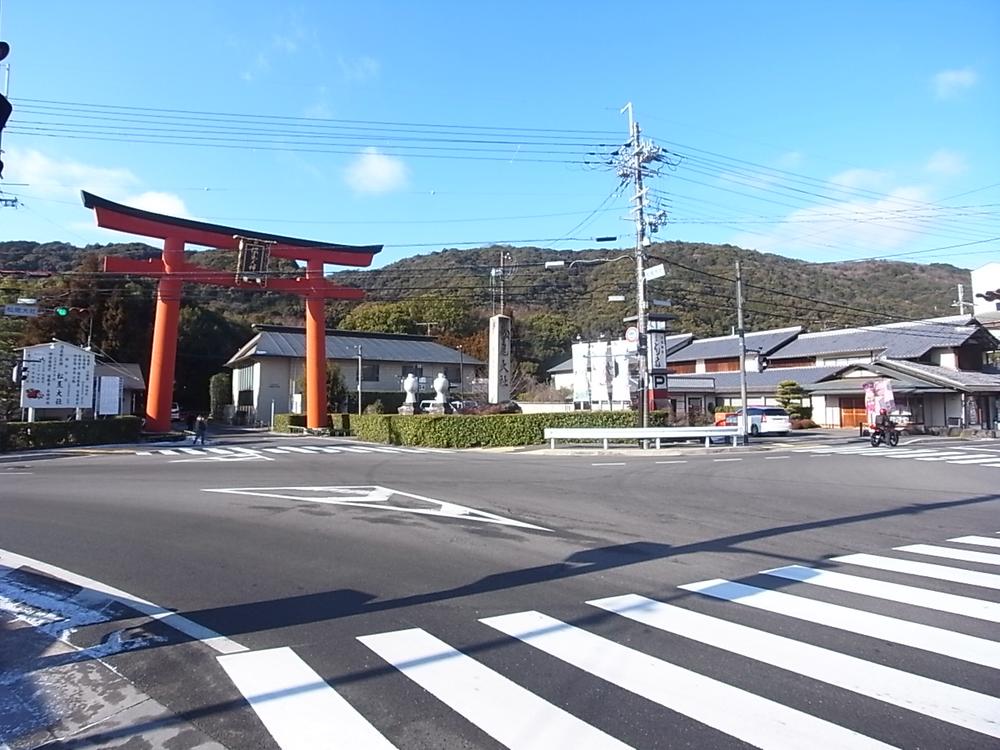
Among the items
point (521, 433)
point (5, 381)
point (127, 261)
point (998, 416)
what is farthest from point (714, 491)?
point (998, 416)

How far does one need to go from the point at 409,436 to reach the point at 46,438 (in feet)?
52.0

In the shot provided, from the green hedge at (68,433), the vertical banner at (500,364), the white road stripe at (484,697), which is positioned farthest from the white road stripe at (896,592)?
the green hedge at (68,433)

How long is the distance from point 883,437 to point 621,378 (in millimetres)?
12131

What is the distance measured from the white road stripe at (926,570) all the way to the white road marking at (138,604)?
6.46 meters

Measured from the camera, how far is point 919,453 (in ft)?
80.4

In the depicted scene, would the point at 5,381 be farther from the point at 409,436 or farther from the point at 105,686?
the point at 105,686

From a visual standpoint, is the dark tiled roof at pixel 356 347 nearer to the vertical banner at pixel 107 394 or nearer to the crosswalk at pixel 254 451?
the vertical banner at pixel 107 394

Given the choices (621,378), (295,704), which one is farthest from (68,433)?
(295,704)

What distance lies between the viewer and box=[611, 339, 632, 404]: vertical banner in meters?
33.0

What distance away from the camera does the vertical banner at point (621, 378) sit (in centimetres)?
3300

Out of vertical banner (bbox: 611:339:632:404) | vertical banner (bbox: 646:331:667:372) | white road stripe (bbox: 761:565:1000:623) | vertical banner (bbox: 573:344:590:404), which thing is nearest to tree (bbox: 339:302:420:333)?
vertical banner (bbox: 573:344:590:404)

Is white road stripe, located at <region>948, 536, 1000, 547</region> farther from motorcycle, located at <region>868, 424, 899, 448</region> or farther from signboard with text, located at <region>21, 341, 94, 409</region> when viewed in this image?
signboard with text, located at <region>21, 341, 94, 409</region>

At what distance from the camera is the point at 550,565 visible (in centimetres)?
707

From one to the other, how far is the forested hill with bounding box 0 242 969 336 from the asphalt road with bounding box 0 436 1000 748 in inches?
1051
